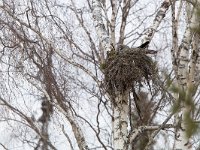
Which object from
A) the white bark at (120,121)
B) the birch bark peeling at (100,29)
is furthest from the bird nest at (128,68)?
the birch bark peeling at (100,29)

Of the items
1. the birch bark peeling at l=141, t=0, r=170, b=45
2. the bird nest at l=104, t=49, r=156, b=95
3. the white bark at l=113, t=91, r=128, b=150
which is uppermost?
the birch bark peeling at l=141, t=0, r=170, b=45

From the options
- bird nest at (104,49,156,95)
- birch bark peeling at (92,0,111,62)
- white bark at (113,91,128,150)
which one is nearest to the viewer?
bird nest at (104,49,156,95)

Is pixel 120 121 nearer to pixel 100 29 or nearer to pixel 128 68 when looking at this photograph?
pixel 128 68

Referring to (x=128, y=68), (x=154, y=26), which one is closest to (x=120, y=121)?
(x=128, y=68)

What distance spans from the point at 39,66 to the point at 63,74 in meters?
0.86

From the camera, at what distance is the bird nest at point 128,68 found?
5102 mm

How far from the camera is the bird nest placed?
5102 millimetres

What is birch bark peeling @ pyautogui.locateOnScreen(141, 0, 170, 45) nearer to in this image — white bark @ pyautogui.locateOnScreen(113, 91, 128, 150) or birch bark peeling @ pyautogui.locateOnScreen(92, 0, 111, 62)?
birch bark peeling @ pyautogui.locateOnScreen(92, 0, 111, 62)

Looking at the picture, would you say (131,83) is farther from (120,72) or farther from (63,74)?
(63,74)

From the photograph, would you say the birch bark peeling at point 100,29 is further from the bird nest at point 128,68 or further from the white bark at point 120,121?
the white bark at point 120,121

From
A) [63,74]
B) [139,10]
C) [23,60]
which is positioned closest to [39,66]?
[23,60]

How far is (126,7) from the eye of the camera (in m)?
7.30

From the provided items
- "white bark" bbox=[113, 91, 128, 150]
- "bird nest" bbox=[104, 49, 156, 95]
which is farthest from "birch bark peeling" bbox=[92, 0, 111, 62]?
"white bark" bbox=[113, 91, 128, 150]

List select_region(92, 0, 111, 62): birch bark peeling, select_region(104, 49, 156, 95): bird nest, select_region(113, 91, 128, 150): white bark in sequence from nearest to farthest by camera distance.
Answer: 1. select_region(104, 49, 156, 95): bird nest
2. select_region(113, 91, 128, 150): white bark
3. select_region(92, 0, 111, 62): birch bark peeling
